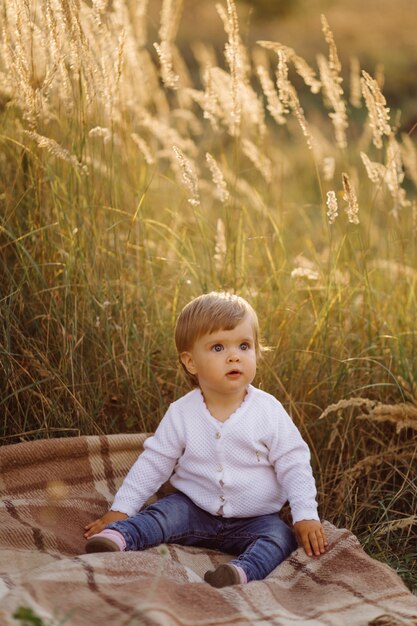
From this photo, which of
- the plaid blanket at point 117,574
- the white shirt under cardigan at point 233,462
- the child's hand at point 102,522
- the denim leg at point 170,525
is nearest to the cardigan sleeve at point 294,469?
the white shirt under cardigan at point 233,462

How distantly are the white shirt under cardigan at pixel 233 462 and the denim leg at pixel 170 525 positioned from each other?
0.13 ft

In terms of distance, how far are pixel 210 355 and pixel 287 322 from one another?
755mm

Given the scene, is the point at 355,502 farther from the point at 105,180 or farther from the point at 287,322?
the point at 105,180

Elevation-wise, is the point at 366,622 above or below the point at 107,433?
below

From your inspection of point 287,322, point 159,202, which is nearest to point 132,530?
point 287,322

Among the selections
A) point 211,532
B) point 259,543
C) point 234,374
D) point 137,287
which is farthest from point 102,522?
point 137,287

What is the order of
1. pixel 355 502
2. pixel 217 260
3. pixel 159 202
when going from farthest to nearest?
pixel 159 202 → pixel 217 260 → pixel 355 502

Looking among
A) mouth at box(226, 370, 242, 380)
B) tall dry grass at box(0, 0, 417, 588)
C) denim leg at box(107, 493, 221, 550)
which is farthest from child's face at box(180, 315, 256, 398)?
tall dry grass at box(0, 0, 417, 588)

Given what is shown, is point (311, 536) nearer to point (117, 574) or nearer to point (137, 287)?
point (117, 574)

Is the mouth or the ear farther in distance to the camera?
the ear

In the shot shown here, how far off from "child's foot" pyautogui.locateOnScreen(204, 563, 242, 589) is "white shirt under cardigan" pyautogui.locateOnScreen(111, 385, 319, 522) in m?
0.33

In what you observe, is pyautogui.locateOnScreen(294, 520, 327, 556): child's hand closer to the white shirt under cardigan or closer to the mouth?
the white shirt under cardigan

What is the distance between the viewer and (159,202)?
4.60 m

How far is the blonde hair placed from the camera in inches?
108
